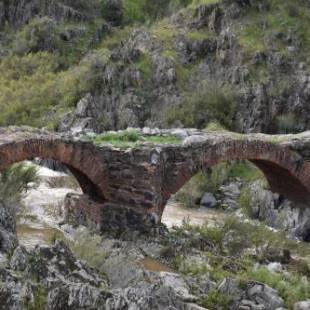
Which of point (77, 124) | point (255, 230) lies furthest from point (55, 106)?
point (255, 230)

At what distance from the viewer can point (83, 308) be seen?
562cm

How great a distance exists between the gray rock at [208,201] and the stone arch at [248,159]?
3852 mm

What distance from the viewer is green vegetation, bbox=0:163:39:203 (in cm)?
1248

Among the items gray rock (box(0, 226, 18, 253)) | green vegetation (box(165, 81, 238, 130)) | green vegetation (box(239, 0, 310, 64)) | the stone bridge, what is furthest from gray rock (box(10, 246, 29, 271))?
green vegetation (box(239, 0, 310, 64))

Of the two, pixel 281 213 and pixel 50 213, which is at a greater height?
pixel 281 213

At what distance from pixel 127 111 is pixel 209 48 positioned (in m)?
5.99

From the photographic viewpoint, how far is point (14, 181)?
565 inches

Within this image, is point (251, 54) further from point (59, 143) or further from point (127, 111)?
point (59, 143)

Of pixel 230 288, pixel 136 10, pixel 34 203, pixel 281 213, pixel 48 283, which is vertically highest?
pixel 136 10

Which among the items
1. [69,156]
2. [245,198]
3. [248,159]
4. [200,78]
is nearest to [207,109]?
[200,78]

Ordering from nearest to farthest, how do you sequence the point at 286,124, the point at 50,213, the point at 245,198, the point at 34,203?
the point at 50,213
the point at 34,203
the point at 245,198
the point at 286,124

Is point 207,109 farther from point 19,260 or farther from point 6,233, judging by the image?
point 19,260

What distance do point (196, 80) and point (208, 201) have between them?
38.1 ft

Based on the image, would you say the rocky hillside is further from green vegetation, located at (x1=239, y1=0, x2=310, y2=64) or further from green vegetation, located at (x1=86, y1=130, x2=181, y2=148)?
green vegetation, located at (x1=86, y1=130, x2=181, y2=148)
